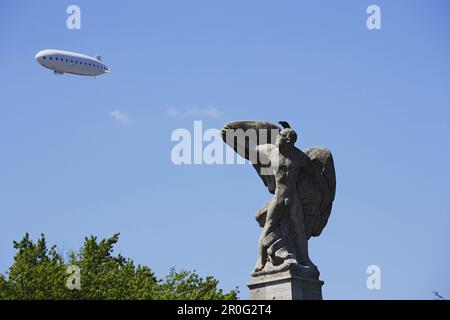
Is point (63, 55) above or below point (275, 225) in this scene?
above

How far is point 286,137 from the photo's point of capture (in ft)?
97.5

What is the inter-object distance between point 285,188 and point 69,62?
68.0 m

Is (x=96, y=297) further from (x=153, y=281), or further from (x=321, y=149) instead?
(x=321, y=149)

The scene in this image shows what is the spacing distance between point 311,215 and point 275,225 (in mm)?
1268

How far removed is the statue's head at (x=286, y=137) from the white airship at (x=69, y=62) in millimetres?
65979

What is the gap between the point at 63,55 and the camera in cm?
9462

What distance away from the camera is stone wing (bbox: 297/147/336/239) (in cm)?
3028

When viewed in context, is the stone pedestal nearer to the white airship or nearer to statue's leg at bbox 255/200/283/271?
statue's leg at bbox 255/200/283/271

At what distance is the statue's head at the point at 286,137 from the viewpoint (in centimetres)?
2969

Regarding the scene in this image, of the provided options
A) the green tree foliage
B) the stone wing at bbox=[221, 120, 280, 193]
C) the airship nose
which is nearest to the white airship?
the airship nose

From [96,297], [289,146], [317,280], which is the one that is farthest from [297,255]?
[96,297]
